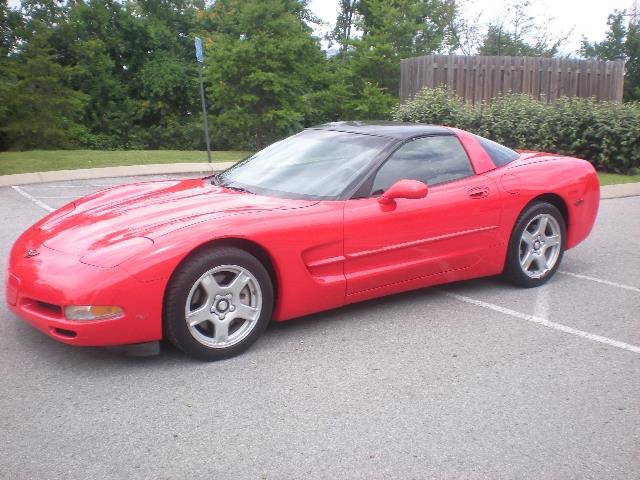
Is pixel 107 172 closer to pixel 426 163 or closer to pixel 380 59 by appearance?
pixel 426 163

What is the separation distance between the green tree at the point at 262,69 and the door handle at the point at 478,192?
15873 mm

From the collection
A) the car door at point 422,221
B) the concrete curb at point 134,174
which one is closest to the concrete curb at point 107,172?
the concrete curb at point 134,174

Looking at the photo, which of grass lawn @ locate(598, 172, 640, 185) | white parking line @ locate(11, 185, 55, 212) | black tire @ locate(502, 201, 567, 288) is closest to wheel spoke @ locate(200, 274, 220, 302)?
black tire @ locate(502, 201, 567, 288)

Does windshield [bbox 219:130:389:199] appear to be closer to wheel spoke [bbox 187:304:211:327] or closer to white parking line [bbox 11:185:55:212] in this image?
wheel spoke [bbox 187:304:211:327]

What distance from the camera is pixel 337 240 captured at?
173 inches

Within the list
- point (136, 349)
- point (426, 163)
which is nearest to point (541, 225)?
point (426, 163)

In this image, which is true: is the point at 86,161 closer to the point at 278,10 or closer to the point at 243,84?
the point at 243,84

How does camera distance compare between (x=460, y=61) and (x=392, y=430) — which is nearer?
(x=392, y=430)

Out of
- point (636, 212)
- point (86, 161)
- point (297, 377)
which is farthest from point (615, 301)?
point (86, 161)

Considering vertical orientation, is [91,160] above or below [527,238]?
below

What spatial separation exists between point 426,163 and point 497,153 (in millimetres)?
814

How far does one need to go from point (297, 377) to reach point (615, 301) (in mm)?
2854

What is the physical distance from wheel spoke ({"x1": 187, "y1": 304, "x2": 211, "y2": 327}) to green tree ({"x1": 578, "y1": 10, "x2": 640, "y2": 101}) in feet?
136

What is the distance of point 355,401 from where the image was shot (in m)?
3.54
